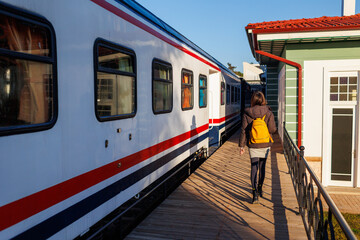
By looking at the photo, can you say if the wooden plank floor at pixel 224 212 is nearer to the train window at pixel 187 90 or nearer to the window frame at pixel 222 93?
the train window at pixel 187 90

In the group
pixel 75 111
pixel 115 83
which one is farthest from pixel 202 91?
pixel 75 111

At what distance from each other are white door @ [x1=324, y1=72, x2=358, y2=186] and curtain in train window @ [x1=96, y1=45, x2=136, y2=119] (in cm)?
645

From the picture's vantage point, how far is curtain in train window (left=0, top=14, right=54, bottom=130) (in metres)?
2.38

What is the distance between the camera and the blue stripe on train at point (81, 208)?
2668mm

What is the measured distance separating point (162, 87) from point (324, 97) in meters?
5.19

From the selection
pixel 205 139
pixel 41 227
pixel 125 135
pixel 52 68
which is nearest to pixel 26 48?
pixel 52 68

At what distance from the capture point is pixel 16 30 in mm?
2484

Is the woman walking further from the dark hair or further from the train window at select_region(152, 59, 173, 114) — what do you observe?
the train window at select_region(152, 59, 173, 114)

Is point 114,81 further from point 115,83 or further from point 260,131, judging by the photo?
point 260,131

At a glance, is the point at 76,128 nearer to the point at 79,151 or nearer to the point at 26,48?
the point at 79,151

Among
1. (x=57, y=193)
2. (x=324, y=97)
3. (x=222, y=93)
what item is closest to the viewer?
(x=57, y=193)

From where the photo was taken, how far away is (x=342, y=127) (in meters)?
9.25

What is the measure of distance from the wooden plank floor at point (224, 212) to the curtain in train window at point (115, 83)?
5.03 ft

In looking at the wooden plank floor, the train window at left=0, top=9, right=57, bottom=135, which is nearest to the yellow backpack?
the wooden plank floor
